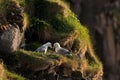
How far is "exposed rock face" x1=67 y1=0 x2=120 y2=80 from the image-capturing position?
80.1 metres

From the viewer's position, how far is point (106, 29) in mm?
85188

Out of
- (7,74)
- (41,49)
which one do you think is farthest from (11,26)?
(7,74)

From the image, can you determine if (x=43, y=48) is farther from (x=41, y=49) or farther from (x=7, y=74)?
(x=7, y=74)

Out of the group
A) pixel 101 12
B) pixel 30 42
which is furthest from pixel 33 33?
pixel 101 12

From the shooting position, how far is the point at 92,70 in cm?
2016

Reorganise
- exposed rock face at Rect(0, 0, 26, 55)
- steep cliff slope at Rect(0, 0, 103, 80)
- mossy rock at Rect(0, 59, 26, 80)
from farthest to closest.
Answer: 1. steep cliff slope at Rect(0, 0, 103, 80)
2. exposed rock face at Rect(0, 0, 26, 55)
3. mossy rock at Rect(0, 59, 26, 80)

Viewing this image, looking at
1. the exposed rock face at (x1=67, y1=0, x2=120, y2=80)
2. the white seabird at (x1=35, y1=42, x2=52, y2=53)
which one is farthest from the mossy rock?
the exposed rock face at (x1=67, y1=0, x2=120, y2=80)

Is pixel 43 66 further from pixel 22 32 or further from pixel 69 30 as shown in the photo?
pixel 69 30

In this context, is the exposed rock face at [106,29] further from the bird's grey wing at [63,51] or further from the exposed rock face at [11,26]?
the exposed rock face at [11,26]

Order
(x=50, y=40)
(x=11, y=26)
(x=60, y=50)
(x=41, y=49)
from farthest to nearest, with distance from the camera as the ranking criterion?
(x=50, y=40)
(x=60, y=50)
(x=41, y=49)
(x=11, y=26)

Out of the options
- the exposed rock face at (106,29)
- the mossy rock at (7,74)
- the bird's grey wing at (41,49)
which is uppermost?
the exposed rock face at (106,29)

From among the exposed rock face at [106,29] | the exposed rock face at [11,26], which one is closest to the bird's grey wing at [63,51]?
the exposed rock face at [11,26]

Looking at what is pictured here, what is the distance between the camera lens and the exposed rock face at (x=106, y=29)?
263 ft

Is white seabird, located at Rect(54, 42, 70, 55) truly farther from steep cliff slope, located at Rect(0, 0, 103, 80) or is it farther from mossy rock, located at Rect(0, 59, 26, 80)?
mossy rock, located at Rect(0, 59, 26, 80)
